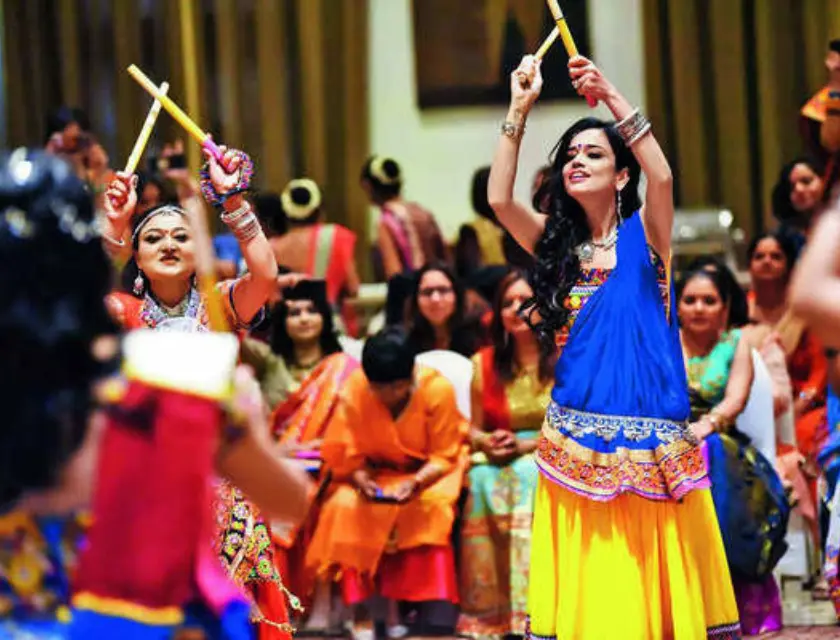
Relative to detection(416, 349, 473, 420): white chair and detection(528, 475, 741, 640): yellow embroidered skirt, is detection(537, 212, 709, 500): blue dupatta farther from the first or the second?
detection(416, 349, 473, 420): white chair

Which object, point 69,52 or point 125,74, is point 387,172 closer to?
point 125,74

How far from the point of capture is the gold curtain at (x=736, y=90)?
877 cm

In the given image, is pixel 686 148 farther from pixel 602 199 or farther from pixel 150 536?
pixel 150 536

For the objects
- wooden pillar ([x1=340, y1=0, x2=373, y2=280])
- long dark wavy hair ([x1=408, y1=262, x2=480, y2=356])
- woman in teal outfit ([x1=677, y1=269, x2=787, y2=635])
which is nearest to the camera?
woman in teal outfit ([x1=677, y1=269, x2=787, y2=635])

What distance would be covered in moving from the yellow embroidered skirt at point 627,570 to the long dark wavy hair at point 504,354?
168 centimetres

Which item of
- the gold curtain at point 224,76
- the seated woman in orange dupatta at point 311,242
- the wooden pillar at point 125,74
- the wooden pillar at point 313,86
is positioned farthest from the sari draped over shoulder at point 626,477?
the wooden pillar at point 125,74

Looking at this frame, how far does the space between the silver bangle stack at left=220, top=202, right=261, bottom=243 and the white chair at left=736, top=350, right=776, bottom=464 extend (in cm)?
238

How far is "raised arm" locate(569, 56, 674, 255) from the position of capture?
12.4ft

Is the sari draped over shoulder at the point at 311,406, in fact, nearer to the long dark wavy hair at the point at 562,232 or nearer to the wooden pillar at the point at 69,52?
the long dark wavy hair at the point at 562,232

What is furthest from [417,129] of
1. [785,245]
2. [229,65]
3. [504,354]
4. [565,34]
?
[565,34]

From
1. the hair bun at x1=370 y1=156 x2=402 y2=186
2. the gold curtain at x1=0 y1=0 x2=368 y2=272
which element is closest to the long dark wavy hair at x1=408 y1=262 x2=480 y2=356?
the hair bun at x1=370 y1=156 x2=402 y2=186

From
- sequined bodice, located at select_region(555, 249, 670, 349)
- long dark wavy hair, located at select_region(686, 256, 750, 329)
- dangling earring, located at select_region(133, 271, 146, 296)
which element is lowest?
long dark wavy hair, located at select_region(686, 256, 750, 329)

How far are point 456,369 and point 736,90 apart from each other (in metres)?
3.44

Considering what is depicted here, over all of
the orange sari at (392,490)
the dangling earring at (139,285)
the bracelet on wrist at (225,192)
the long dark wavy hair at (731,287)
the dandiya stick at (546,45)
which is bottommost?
the orange sari at (392,490)
